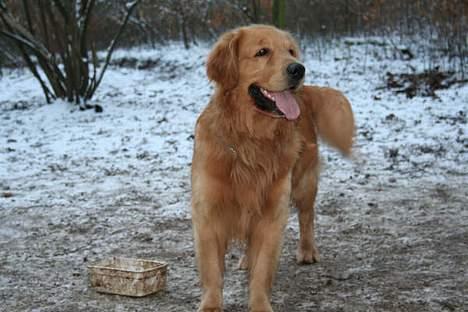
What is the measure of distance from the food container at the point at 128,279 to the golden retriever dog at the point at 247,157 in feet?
1.20

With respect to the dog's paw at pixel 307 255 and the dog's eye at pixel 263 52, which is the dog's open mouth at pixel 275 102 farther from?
the dog's paw at pixel 307 255

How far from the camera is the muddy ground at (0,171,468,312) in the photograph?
357 centimetres

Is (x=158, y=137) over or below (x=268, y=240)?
below

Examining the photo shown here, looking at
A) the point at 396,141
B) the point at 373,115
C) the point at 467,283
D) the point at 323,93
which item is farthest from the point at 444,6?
the point at 467,283

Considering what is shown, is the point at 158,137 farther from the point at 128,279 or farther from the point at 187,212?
the point at 128,279

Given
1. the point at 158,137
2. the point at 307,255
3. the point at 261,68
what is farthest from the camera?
the point at 158,137

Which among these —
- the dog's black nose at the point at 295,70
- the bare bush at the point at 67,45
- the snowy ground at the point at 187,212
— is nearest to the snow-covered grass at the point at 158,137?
the snowy ground at the point at 187,212

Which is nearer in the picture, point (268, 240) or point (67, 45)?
point (268, 240)

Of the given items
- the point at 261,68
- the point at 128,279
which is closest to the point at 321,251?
the point at 128,279

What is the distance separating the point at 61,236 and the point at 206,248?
204 centimetres

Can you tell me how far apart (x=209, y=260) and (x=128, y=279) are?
56 cm

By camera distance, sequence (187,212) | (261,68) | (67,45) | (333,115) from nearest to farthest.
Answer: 1. (261,68)
2. (333,115)
3. (187,212)
4. (67,45)

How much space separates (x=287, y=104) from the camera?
11.1ft

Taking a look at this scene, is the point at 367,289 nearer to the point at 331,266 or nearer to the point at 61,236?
the point at 331,266
